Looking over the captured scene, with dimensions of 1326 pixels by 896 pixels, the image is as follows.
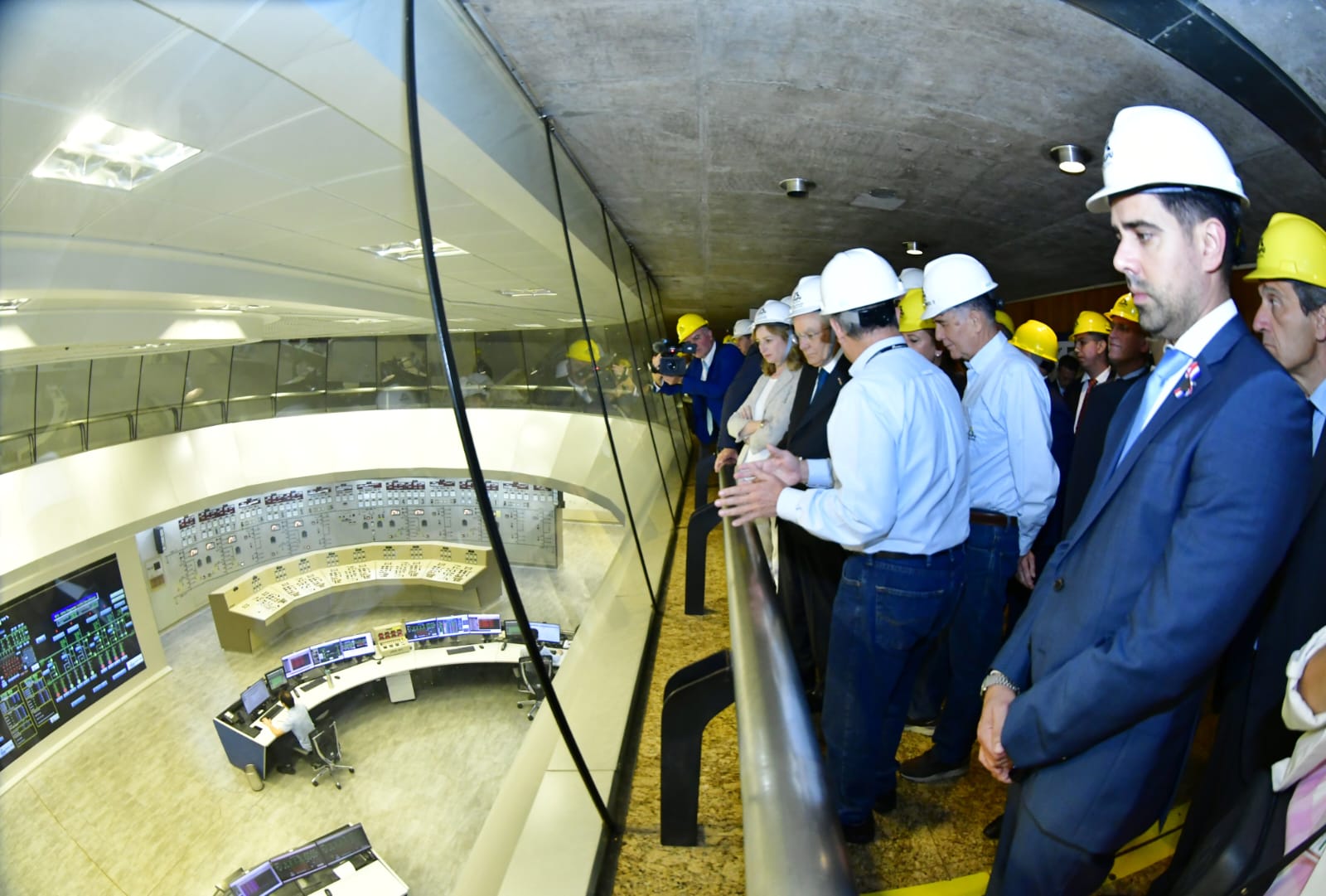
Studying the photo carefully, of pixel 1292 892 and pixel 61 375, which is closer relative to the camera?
pixel 61 375

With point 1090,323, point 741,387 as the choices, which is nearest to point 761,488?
point 741,387

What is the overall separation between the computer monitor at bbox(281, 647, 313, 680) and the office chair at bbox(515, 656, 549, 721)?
549 mm

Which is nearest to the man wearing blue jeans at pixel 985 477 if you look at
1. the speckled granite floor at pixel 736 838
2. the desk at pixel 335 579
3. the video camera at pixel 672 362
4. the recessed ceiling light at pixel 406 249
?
the speckled granite floor at pixel 736 838

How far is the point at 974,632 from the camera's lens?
2188 mm

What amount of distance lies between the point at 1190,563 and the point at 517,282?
159cm

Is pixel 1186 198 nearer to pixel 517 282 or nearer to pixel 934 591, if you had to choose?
pixel 934 591

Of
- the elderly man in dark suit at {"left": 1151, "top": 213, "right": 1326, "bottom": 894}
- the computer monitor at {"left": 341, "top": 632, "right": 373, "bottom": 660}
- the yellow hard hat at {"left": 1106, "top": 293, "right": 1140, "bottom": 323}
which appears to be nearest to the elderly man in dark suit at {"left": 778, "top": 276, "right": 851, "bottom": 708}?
the elderly man in dark suit at {"left": 1151, "top": 213, "right": 1326, "bottom": 894}

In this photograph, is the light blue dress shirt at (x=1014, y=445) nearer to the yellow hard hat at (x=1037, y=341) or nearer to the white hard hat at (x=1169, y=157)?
the white hard hat at (x=1169, y=157)

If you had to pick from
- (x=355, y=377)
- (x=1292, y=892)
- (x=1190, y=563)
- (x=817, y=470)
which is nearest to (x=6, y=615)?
(x=355, y=377)

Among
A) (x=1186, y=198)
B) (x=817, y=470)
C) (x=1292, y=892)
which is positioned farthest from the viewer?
(x=817, y=470)

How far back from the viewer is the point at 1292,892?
92 centimetres

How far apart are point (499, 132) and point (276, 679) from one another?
5.00 ft

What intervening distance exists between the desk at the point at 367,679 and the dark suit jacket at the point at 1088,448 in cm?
214

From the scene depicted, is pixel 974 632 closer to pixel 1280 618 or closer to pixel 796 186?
pixel 1280 618
